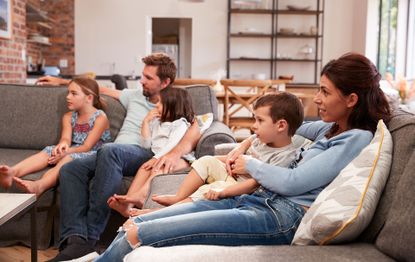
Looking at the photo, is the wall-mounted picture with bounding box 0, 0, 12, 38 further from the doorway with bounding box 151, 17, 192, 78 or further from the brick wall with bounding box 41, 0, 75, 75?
the doorway with bounding box 151, 17, 192, 78

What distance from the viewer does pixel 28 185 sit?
2506 mm

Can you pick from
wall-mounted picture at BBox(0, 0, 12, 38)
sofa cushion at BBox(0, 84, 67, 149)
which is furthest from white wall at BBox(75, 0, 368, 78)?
sofa cushion at BBox(0, 84, 67, 149)

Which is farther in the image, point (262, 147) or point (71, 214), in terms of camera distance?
point (71, 214)

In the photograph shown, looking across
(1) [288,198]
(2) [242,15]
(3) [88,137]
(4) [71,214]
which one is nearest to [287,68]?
(2) [242,15]

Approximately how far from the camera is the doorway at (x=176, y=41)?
10844 mm

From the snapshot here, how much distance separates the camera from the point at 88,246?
7.72ft

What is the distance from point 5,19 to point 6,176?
2984 mm

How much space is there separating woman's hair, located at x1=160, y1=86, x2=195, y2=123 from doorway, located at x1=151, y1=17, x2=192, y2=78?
291 inches

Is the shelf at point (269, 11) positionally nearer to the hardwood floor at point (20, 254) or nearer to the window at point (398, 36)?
the window at point (398, 36)

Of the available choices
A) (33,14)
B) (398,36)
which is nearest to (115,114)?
(33,14)

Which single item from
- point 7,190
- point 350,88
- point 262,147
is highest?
point 350,88

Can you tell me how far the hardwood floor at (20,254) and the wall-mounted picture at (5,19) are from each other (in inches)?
114

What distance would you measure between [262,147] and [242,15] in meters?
7.05

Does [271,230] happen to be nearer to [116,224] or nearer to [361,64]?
[361,64]
